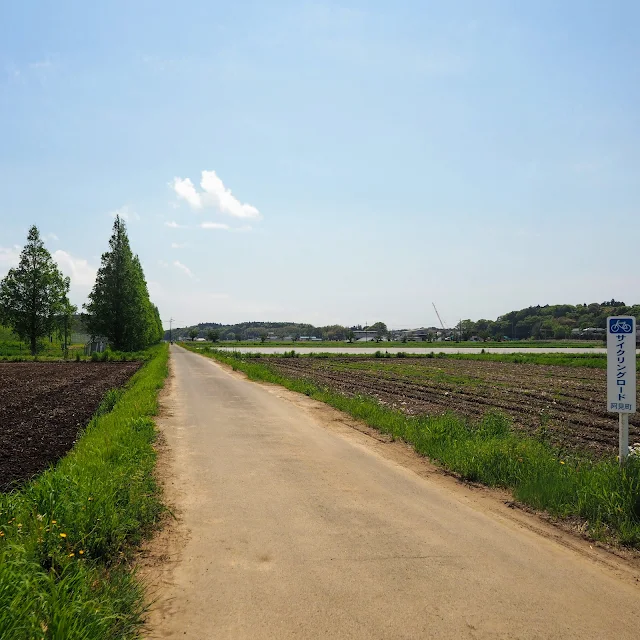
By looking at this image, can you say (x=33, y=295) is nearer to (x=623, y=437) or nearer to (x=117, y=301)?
(x=117, y=301)

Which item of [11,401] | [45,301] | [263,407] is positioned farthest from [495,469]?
[45,301]

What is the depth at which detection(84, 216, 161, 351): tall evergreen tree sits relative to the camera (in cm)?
5706

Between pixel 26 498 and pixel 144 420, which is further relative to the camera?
pixel 144 420

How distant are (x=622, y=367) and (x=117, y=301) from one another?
187 feet

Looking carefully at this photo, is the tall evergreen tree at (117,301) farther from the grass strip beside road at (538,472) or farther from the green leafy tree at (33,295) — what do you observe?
the grass strip beside road at (538,472)

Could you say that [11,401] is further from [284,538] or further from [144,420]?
[284,538]

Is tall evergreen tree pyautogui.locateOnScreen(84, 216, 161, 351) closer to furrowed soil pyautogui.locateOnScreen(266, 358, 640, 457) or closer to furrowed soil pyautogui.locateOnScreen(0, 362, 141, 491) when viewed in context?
furrowed soil pyautogui.locateOnScreen(0, 362, 141, 491)

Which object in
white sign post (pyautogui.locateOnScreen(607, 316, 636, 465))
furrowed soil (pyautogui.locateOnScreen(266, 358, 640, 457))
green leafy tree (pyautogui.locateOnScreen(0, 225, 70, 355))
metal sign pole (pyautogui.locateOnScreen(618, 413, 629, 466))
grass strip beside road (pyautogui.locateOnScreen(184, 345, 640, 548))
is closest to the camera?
grass strip beside road (pyautogui.locateOnScreen(184, 345, 640, 548))

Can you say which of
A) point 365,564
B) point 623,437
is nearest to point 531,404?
point 623,437

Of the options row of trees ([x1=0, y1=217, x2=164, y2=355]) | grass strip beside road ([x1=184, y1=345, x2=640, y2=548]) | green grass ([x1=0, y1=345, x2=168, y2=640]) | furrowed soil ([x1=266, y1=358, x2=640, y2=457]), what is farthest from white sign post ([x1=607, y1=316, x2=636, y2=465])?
row of trees ([x1=0, y1=217, x2=164, y2=355])

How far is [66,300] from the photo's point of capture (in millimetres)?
55375

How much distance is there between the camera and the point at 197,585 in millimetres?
4105

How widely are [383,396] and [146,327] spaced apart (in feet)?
163

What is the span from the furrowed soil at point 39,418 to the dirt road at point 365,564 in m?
3.42
